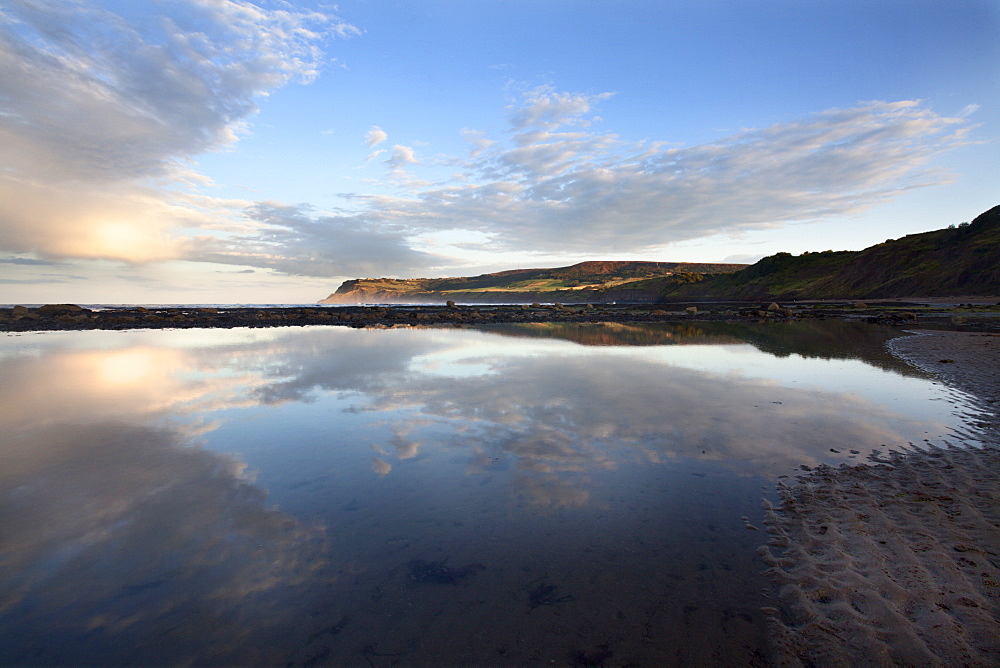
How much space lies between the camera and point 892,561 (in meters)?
4.13

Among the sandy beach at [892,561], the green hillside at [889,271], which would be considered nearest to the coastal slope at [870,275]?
the green hillside at [889,271]

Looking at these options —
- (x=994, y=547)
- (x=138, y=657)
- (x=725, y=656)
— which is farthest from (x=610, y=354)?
(x=138, y=657)

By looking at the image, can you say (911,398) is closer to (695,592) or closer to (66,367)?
(695,592)

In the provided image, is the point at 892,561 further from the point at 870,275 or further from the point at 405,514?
the point at 870,275

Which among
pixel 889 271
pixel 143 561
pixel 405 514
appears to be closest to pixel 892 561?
pixel 405 514

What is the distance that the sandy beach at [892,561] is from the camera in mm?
3158

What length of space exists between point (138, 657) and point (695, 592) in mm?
4389

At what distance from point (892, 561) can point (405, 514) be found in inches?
197

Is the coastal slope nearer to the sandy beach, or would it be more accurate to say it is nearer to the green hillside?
the green hillside

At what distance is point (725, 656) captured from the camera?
3.12m

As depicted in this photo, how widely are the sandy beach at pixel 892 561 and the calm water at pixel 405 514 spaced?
33 cm

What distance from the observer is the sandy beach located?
3158 millimetres

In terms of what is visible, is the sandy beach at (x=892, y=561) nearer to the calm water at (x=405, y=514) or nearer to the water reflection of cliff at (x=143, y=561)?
the calm water at (x=405, y=514)

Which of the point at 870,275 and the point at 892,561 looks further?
the point at 870,275
